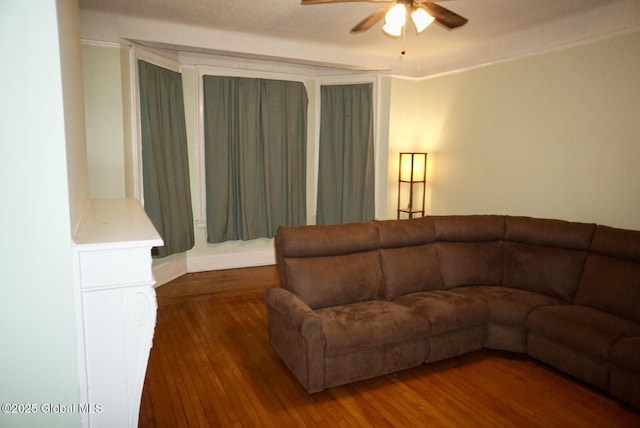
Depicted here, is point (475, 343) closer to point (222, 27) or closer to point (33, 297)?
point (33, 297)

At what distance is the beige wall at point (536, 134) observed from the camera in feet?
10.6

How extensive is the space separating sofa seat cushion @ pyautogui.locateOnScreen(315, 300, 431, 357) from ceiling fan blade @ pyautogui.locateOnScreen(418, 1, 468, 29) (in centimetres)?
188

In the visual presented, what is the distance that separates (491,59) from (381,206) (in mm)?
2097

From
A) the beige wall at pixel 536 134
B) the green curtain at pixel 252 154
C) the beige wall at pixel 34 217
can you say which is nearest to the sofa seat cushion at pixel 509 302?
the beige wall at pixel 536 134

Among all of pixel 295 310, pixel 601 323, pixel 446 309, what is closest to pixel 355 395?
pixel 295 310

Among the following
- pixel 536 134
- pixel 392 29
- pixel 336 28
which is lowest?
pixel 536 134

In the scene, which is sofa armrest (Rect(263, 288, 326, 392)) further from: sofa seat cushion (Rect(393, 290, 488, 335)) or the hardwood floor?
sofa seat cushion (Rect(393, 290, 488, 335))

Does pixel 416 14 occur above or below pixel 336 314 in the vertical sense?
above

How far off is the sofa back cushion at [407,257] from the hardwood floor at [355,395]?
597 millimetres

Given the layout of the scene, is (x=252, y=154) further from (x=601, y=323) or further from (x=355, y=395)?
(x=601, y=323)

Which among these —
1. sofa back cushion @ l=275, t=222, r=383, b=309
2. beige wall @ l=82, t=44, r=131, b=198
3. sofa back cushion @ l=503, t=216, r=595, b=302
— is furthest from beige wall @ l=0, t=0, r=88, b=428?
sofa back cushion @ l=503, t=216, r=595, b=302

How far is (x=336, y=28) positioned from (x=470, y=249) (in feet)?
8.01

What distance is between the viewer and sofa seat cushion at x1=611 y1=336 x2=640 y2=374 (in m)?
2.23

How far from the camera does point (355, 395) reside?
8.06 ft
